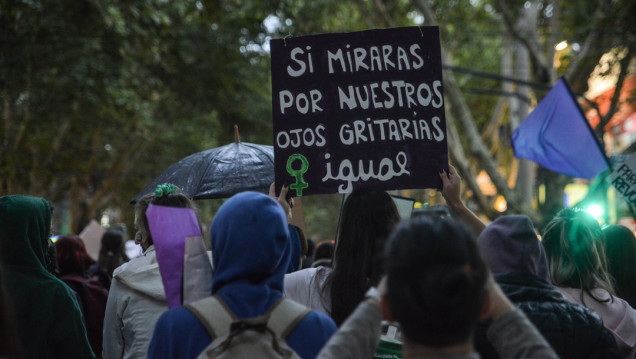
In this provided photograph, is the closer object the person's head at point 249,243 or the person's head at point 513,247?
the person's head at point 249,243

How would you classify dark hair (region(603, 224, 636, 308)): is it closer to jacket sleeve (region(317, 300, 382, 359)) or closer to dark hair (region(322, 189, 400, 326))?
dark hair (region(322, 189, 400, 326))

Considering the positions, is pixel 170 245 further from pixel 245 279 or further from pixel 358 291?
pixel 358 291

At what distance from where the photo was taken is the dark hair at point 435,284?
183 centimetres

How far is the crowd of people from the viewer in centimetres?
188

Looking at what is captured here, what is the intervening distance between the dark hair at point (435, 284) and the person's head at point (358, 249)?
3.31 ft

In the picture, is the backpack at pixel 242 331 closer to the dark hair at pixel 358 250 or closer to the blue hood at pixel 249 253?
the blue hood at pixel 249 253

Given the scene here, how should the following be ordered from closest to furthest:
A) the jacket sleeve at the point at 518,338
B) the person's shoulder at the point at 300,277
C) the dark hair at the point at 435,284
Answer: the dark hair at the point at 435,284 < the jacket sleeve at the point at 518,338 < the person's shoulder at the point at 300,277

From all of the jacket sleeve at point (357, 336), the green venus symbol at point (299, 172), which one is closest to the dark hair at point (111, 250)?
the green venus symbol at point (299, 172)

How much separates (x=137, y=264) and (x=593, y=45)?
40.4 feet

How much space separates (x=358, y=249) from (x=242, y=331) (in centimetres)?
87

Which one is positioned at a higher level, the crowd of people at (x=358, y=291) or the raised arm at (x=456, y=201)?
the raised arm at (x=456, y=201)

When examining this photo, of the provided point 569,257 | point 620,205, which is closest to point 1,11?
point 569,257

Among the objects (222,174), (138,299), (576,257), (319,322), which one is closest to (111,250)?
(222,174)

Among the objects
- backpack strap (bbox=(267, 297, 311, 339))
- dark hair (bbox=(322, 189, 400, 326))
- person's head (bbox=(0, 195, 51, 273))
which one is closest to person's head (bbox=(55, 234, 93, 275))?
person's head (bbox=(0, 195, 51, 273))
